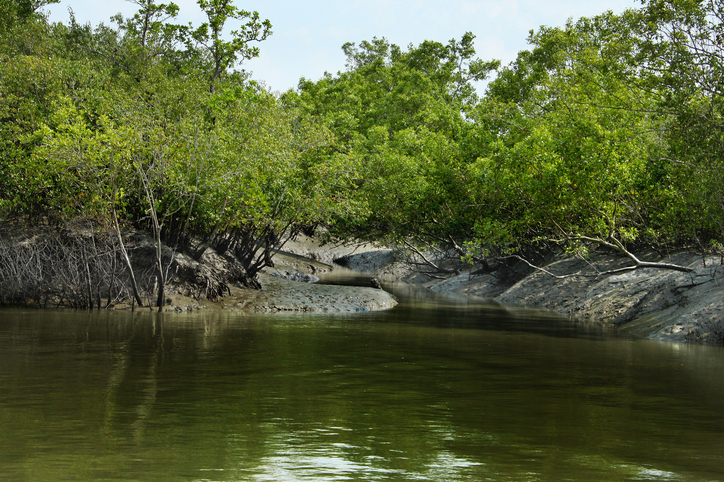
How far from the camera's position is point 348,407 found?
32.5 feet

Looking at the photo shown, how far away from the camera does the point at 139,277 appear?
24.4 m

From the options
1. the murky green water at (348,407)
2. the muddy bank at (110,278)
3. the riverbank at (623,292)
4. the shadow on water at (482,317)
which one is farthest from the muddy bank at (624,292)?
the muddy bank at (110,278)

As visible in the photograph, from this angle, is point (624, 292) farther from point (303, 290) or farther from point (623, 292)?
point (303, 290)

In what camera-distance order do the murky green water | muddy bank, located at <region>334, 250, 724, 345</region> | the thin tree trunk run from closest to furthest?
the murky green water < muddy bank, located at <region>334, 250, 724, 345</region> < the thin tree trunk

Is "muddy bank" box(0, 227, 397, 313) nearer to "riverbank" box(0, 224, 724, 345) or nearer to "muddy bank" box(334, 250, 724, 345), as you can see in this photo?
"riverbank" box(0, 224, 724, 345)

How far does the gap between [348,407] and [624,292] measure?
18438 millimetres

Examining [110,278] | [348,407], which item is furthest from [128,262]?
[348,407]

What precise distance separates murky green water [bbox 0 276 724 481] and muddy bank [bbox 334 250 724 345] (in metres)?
2.03

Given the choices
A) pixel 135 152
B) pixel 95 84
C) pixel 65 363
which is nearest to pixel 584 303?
pixel 135 152

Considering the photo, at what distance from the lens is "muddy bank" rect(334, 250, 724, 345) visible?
19.1 m

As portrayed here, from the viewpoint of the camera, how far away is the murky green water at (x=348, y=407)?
7160mm

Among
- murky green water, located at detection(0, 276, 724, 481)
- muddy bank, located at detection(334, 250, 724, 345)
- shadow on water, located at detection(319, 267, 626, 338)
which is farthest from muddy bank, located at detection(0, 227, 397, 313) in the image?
muddy bank, located at detection(334, 250, 724, 345)

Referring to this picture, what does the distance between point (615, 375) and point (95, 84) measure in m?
23.3

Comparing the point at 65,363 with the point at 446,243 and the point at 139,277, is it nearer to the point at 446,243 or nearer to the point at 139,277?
the point at 139,277
